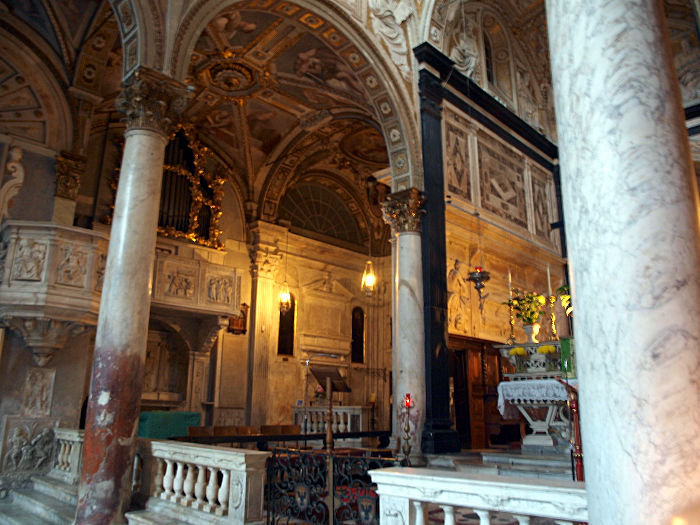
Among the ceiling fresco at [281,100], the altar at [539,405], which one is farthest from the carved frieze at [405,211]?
the altar at [539,405]

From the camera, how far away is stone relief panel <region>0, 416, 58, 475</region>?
7.35 metres

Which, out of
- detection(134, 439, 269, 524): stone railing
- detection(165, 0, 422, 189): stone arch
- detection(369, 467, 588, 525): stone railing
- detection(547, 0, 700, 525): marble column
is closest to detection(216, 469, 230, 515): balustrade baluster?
detection(134, 439, 269, 524): stone railing

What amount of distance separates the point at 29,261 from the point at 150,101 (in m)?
3.00

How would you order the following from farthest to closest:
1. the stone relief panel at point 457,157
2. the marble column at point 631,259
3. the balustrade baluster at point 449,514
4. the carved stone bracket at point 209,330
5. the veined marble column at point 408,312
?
the carved stone bracket at point 209,330 → the stone relief panel at point 457,157 → the veined marble column at point 408,312 → the balustrade baluster at point 449,514 → the marble column at point 631,259

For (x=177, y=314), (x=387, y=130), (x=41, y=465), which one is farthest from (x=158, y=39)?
(x=177, y=314)

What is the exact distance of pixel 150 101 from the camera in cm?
624

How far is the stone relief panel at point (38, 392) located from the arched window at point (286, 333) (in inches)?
270

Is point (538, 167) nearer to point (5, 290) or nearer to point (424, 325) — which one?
point (424, 325)

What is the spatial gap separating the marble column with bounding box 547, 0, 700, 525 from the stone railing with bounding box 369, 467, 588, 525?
506 mm

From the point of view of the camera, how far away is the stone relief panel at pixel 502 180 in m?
12.0

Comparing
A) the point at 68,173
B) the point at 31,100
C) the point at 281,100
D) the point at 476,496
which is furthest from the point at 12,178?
the point at 476,496

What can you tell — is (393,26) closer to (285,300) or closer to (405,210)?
(405,210)

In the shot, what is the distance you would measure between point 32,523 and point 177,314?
6.38 meters

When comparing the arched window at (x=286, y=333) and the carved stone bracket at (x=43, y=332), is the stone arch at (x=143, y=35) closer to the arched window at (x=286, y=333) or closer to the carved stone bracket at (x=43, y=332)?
the carved stone bracket at (x=43, y=332)
